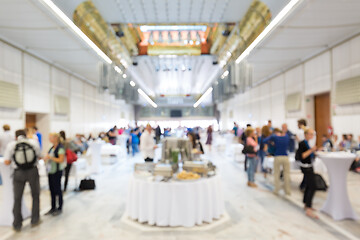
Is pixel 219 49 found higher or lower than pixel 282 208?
higher

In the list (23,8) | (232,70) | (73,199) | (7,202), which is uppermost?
(23,8)

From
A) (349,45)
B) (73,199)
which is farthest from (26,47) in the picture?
(349,45)

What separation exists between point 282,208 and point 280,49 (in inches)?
232

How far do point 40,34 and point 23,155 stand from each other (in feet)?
15.2

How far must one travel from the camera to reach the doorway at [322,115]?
9758 millimetres

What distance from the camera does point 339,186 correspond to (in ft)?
13.7

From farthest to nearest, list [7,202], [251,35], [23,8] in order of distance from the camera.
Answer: [251,35] < [23,8] < [7,202]

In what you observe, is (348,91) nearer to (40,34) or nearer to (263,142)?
(263,142)

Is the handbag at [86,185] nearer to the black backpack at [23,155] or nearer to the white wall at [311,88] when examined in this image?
the black backpack at [23,155]

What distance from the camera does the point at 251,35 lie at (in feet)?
25.5

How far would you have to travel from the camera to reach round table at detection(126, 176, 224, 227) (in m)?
3.66

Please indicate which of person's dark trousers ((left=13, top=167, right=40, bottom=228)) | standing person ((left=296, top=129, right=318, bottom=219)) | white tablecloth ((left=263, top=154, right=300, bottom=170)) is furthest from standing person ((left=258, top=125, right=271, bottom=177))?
person's dark trousers ((left=13, top=167, right=40, bottom=228))

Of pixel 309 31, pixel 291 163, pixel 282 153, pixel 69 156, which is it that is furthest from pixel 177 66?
pixel 69 156

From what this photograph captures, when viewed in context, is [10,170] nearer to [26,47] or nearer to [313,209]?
[313,209]
